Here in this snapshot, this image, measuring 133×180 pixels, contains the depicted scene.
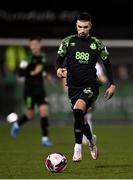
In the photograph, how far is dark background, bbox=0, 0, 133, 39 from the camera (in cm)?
2466

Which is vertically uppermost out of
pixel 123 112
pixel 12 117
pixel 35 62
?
pixel 35 62

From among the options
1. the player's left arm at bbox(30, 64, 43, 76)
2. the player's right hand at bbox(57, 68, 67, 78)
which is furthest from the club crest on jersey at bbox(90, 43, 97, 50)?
the player's left arm at bbox(30, 64, 43, 76)

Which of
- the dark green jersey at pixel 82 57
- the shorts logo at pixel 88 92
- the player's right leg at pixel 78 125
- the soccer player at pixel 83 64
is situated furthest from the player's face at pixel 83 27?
the player's right leg at pixel 78 125

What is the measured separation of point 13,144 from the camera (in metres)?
15.7

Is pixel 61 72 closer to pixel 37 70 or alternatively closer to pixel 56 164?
pixel 56 164

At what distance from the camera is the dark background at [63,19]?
2466 cm

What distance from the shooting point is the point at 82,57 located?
10812 mm

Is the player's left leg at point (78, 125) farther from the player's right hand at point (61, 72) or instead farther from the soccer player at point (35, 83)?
the soccer player at point (35, 83)

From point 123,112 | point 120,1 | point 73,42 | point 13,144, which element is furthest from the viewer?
point 120,1

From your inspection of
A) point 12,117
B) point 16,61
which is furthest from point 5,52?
point 12,117

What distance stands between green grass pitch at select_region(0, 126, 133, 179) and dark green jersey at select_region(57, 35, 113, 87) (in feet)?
4.22

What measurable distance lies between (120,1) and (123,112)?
414 cm

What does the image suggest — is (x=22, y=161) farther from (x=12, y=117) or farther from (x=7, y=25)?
(x=7, y=25)

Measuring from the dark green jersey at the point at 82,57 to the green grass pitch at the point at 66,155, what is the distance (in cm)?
129
